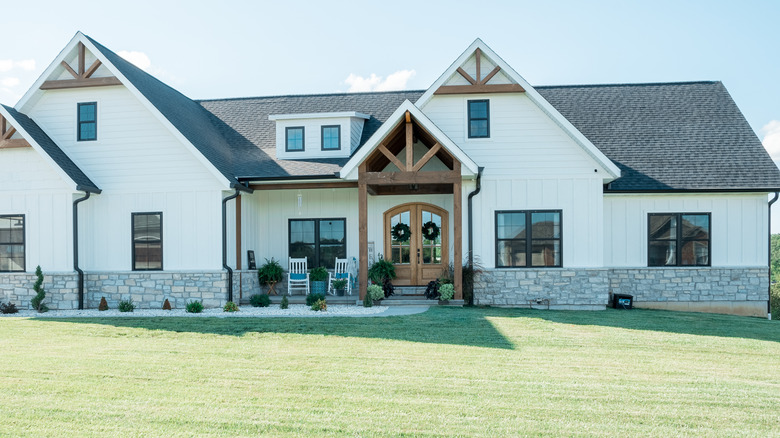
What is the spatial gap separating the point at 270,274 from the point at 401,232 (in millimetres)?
3476

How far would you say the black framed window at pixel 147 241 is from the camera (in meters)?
14.9

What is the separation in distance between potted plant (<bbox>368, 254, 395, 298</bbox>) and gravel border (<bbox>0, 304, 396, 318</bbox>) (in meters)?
1.09

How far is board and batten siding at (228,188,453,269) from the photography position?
53.5ft

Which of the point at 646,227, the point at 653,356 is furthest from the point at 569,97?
the point at 653,356

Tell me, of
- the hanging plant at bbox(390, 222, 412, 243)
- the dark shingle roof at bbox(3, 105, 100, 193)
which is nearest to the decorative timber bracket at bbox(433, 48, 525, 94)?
the hanging plant at bbox(390, 222, 412, 243)

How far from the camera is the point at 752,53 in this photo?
16.3 meters

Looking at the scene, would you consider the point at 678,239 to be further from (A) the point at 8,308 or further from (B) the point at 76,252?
(A) the point at 8,308

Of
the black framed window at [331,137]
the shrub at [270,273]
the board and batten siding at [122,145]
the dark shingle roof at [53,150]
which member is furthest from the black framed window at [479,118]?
the dark shingle roof at [53,150]

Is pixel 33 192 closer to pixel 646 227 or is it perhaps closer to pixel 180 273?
pixel 180 273

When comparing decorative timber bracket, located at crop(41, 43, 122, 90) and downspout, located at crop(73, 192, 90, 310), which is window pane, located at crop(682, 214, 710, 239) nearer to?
decorative timber bracket, located at crop(41, 43, 122, 90)

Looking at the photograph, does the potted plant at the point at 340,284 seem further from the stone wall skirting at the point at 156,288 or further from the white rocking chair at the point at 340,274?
the stone wall skirting at the point at 156,288

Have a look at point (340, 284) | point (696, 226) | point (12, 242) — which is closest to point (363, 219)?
point (340, 284)

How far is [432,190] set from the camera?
52.9ft

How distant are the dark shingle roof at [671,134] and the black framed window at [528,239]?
6.45ft
